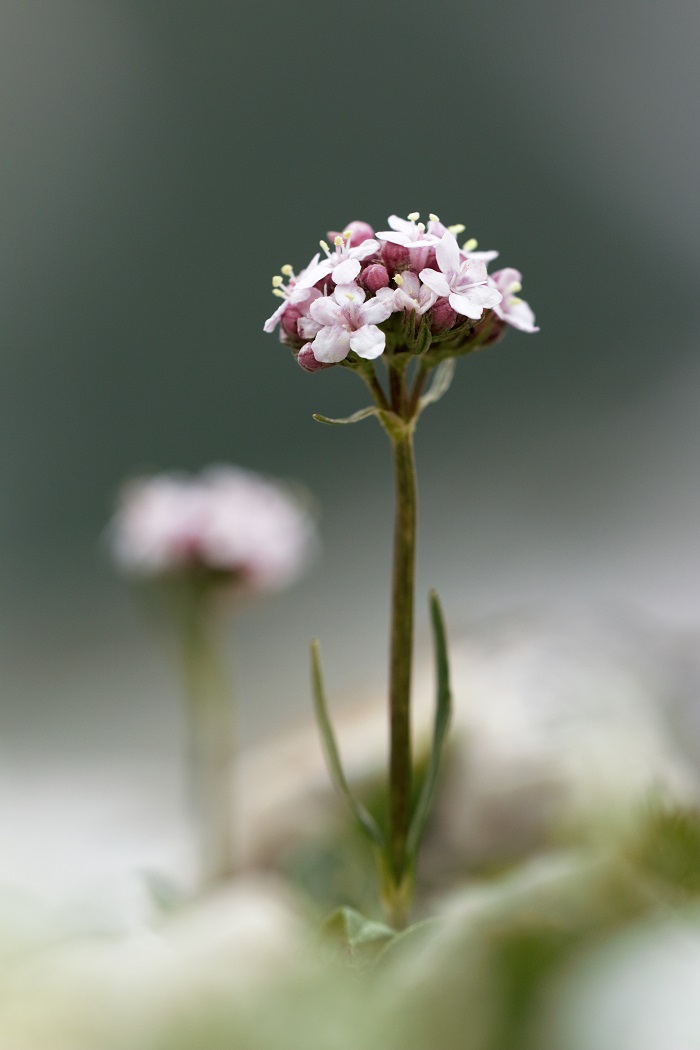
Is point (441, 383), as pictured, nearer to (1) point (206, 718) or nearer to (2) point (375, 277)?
(2) point (375, 277)

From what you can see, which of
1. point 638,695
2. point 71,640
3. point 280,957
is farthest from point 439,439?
point 280,957

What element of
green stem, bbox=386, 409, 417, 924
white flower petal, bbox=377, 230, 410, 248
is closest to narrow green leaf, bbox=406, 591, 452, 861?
A: green stem, bbox=386, 409, 417, 924

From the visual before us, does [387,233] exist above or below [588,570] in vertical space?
above

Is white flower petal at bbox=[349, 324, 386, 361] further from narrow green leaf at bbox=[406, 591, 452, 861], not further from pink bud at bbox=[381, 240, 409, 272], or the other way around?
narrow green leaf at bbox=[406, 591, 452, 861]

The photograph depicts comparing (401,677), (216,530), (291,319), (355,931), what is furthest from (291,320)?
(216,530)

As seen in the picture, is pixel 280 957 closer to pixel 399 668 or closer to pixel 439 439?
pixel 399 668
